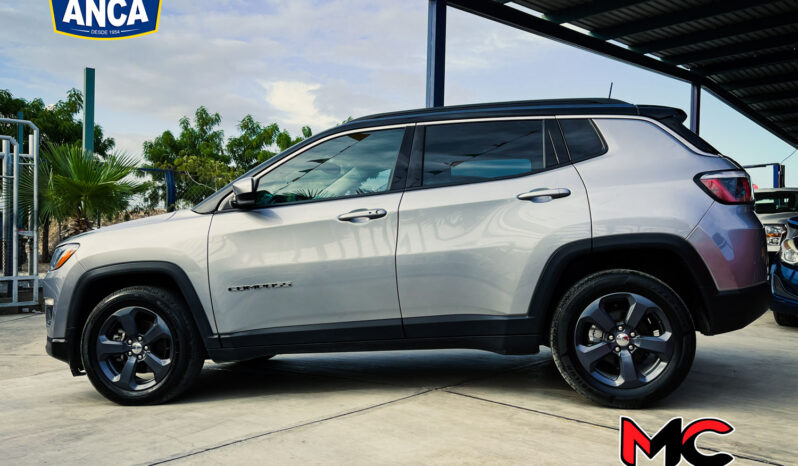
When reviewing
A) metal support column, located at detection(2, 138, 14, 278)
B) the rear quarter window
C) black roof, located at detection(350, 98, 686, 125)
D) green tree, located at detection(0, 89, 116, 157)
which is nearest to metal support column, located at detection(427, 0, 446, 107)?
metal support column, located at detection(2, 138, 14, 278)

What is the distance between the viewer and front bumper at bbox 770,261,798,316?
676 centimetres

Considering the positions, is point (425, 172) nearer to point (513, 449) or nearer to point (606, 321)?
point (606, 321)

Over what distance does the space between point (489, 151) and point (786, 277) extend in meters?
4.26

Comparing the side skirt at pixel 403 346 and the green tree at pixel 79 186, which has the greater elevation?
the green tree at pixel 79 186

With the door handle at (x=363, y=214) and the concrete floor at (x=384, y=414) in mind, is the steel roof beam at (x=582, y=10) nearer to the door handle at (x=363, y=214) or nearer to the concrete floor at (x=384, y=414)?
the concrete floor at (x=384, y=414)

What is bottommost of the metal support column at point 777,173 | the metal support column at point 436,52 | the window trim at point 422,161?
the window trim at point 422,161

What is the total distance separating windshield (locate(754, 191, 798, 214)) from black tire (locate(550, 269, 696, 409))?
286 inches

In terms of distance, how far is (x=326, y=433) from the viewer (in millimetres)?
3605

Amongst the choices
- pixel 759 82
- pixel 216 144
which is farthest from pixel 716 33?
pixel 216 144

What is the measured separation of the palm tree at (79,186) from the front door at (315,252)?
703 cm

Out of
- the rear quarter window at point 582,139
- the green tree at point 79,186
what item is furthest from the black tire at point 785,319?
the green tree at point 79,186

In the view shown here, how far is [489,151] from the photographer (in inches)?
168

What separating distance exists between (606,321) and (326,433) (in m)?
1.68

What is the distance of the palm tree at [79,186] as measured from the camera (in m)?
10.3
